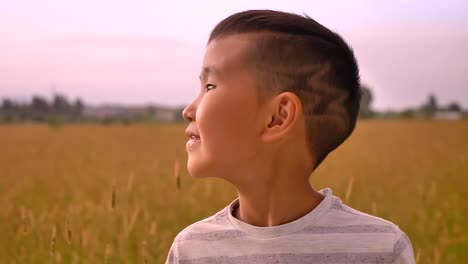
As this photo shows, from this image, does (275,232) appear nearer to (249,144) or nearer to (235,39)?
(249,144)

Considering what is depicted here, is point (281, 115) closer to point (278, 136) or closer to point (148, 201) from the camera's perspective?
point (278, 136)

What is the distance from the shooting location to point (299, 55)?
1059 millimetres

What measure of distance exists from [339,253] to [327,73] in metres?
0.28

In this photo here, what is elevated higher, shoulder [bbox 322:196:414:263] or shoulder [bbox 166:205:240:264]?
shoulder [bbox 322:196:414:263]

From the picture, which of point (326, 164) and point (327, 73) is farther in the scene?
point (326, 164)

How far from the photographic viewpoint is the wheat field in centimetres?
145

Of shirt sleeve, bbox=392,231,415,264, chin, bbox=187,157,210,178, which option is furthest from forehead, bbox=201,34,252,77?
shirt sleeve, bbox=392,231,415,264

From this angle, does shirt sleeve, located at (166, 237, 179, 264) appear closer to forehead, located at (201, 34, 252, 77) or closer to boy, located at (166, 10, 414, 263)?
boy, located at (166, 10, 414, 263)

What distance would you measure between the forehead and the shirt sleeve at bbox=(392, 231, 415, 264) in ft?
1.22

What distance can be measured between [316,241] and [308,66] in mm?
275

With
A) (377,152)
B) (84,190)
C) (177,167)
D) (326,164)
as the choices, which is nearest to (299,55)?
(177,167)

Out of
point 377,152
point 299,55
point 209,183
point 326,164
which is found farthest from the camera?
point 377,152

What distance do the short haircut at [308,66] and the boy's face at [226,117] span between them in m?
0.02

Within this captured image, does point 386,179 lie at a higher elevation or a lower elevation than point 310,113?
lower
